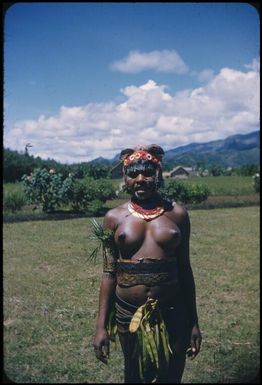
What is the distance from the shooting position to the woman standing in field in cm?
291

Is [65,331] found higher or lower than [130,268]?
lower

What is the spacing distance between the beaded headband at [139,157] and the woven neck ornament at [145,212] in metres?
0.31

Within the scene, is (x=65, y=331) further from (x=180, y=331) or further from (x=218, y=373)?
Answer: (x=180, y=331)

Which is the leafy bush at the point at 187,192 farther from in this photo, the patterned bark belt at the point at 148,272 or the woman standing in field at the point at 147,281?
the patterned bark belt at the point at 148,272

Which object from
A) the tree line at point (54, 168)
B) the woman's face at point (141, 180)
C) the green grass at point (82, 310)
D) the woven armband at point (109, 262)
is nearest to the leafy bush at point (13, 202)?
the tree line at point (54, 168)

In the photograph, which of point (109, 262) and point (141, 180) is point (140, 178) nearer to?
point (141, 180)

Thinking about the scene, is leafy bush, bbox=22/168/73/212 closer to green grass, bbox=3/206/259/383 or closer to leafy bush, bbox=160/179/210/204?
green grass, bbox=3/206/259/383

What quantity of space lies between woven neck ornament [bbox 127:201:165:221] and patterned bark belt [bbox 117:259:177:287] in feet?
0.99

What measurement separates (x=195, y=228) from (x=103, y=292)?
12.4 meters

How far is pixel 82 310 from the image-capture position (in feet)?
21.3

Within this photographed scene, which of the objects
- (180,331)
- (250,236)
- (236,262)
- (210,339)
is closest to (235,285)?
(236,262)

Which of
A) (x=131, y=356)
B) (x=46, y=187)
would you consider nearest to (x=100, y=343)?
(x=131, y=356)

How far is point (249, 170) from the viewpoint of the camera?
58750 millimetres

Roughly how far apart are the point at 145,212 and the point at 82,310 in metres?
3.98
